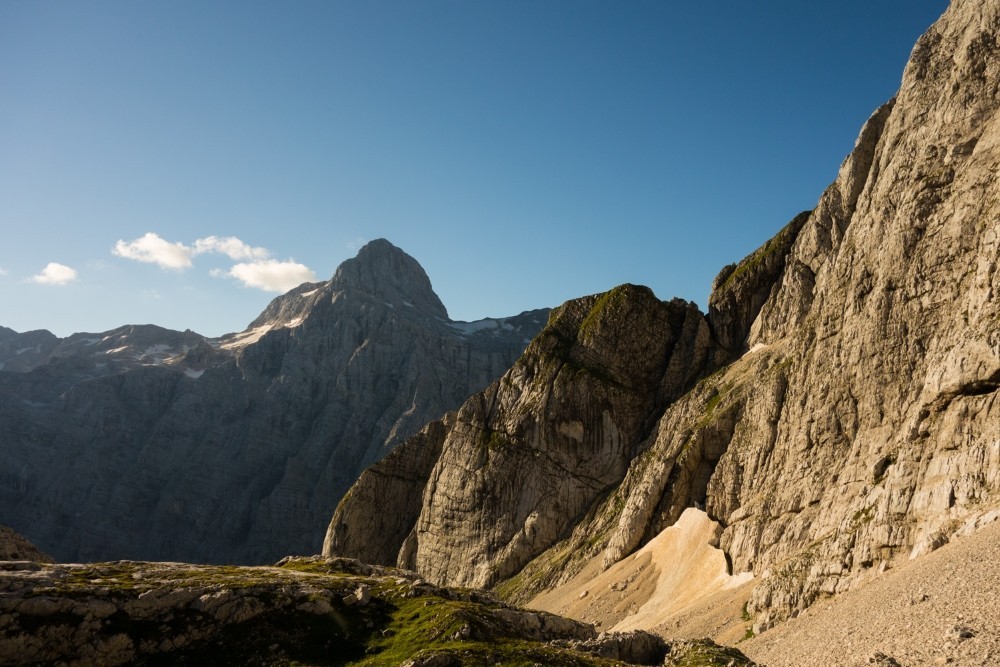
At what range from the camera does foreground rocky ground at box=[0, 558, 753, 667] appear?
46.0 metres

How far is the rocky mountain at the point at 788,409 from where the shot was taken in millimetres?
63875

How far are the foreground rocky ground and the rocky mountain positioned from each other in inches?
968

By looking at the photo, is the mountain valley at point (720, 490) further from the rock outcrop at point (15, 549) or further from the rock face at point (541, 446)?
the rock outcrop at point (15, 549)

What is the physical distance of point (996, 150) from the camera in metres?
71.1

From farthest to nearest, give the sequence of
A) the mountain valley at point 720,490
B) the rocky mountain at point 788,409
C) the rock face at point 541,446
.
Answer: the rock face at point 541,446 → the rocky mountain at point 788,409 → the mountain valley at point 720,490

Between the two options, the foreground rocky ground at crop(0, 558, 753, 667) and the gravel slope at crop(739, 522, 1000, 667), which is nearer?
the gravel slope at crop(739, 522, 1000, 667)

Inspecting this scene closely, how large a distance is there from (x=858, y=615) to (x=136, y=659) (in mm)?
46943

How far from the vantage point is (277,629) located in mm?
50312

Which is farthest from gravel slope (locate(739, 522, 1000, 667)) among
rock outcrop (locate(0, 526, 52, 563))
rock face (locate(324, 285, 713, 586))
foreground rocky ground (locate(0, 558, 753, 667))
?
rock outcrop (locate(0, 526, 52, 563))

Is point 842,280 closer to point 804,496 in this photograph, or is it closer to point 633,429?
point 804,496

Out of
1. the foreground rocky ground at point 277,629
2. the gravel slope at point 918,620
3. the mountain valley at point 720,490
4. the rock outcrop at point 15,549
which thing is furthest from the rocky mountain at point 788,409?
the rock outcrop at point 15,549

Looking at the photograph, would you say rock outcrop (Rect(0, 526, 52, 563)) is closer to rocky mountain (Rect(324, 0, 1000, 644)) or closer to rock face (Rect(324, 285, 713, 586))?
rock face (Rect(324, 285, 713, 586))

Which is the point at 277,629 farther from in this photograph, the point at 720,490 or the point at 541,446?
the point at 541,446

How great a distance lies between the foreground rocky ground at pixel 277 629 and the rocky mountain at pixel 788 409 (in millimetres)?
24583
